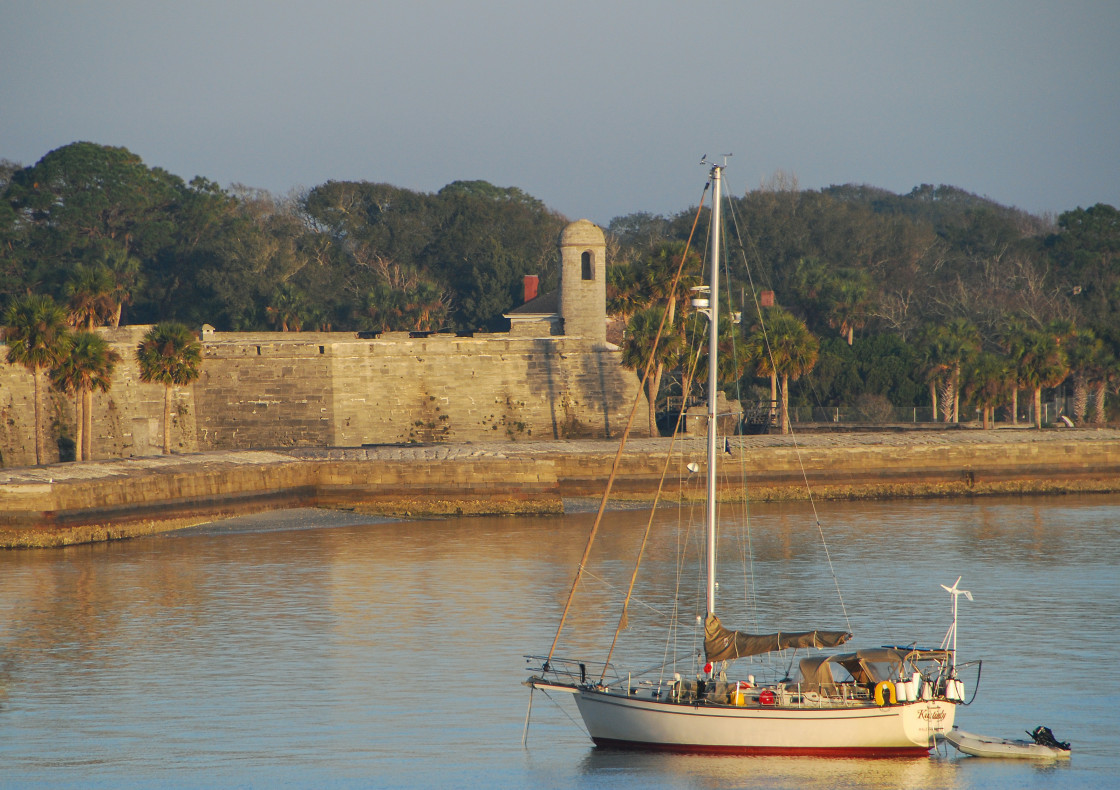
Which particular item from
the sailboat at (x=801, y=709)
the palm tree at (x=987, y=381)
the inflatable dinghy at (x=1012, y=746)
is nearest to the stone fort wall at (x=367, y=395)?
the palm tree at (x=987, y=381)

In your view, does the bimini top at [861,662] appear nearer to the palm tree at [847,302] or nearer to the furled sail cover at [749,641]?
the furled sail cover at [749,641]

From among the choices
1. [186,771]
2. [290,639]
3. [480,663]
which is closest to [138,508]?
[290,639]

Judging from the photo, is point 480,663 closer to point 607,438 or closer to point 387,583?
point 387,583

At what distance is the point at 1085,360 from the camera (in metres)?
44.4

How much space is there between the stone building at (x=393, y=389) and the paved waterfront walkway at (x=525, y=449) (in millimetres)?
1808

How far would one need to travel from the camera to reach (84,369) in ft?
111

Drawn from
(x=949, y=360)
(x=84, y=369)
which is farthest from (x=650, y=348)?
(x=84, y=369)

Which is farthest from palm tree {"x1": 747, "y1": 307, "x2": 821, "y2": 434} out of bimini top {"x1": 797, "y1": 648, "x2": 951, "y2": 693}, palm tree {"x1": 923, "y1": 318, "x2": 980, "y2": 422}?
bimini top {"x1": 797, "y1": 648, "x2": 951, "y2": 693}

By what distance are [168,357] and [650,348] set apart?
15.2 m

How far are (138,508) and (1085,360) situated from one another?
33.0m

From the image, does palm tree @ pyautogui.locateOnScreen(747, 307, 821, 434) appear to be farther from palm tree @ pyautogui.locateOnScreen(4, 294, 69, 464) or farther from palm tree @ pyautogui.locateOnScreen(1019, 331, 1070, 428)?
palm tree @ pyautogui.locateOnScreen(4, 294, 69, 464)

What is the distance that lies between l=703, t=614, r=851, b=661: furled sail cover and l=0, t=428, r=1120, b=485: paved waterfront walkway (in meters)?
18.2

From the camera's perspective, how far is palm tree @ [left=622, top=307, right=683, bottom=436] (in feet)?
129

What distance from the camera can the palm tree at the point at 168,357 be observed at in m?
36.7
